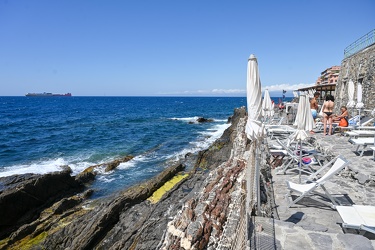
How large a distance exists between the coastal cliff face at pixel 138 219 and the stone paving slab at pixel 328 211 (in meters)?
1.08

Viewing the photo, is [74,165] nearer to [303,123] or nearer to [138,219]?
[138,219]

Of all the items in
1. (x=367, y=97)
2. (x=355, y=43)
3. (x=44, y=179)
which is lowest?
(x=44, y=179)

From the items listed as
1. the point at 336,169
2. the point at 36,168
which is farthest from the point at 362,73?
the point at 36,168

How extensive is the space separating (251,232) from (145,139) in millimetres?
21077

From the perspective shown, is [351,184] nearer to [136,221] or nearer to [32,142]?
[136,221]

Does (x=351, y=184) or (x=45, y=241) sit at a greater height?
(x=351, y=184)

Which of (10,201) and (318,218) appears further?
(10,201)

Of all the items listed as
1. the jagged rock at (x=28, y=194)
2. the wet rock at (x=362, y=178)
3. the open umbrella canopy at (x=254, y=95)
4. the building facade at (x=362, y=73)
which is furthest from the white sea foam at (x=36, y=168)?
the building facade at (x=362, y=73)

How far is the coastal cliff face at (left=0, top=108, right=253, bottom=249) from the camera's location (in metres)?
4.91

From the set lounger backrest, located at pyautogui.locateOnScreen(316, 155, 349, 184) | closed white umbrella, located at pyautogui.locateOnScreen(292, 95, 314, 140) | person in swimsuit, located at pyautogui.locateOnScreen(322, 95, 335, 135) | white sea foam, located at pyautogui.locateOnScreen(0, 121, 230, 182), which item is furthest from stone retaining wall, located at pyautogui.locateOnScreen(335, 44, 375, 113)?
white sea foam, located at pyautogui.locateOnScreen(0, 121, 230, 182)

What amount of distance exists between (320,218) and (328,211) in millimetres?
360

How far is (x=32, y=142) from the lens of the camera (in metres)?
22.4

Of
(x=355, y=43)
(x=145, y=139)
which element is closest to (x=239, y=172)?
(x=355, y=43)

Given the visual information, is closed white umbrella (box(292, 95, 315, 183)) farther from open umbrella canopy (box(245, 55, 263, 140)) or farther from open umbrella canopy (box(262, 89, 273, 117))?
open umbrella canopy (box(262, 89, 273, 117))
